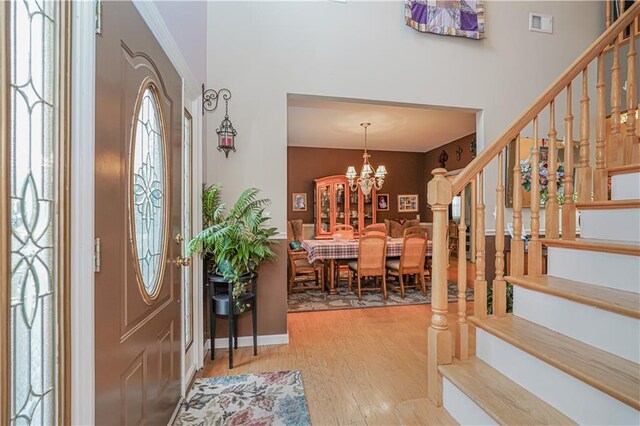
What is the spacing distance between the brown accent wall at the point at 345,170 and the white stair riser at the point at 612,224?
17.5 feet

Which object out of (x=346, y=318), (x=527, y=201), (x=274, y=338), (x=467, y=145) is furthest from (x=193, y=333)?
(x=467, y=145)

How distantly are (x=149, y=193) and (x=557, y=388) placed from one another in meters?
1.98

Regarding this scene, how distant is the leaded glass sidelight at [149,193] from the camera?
130cm

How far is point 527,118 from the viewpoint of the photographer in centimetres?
175

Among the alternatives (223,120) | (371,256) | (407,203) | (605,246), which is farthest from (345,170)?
(605,246)

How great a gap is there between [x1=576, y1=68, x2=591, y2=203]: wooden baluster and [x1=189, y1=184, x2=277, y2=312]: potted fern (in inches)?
86.5

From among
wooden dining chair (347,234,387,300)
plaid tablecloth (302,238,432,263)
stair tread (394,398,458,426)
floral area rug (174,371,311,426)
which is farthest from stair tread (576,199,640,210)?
plaid tablecloth (302,238,432,263)

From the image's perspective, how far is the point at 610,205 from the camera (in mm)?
1614

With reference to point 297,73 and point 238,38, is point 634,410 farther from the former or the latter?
point 238,38

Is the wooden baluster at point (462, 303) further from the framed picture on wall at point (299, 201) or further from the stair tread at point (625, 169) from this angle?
the framed picture on wall at point (299, 201)

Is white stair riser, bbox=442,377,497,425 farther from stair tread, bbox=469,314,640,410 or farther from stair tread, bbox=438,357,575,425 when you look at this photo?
stair tread, bbox=469,314,640,410

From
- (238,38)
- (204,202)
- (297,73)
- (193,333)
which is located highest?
(238,38)

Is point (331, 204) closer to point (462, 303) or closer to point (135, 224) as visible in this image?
point (462, 303)

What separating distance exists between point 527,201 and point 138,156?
3740 millimetres
